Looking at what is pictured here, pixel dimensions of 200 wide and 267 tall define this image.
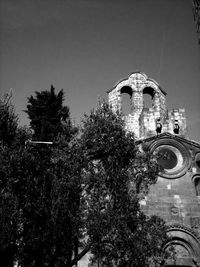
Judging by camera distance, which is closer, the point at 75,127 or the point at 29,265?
the point at 29,265

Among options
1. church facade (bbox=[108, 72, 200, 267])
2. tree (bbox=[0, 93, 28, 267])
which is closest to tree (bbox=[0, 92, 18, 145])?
tree (bbox=[0, 93, 28, 267])

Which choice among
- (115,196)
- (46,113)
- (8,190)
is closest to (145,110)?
(46,113)

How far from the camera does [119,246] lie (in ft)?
39.9

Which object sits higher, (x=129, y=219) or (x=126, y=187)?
(x=126, y=187)

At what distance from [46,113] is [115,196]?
9924 millimetres

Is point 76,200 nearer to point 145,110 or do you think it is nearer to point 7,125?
point 7,125

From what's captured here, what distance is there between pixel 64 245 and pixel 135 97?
14315 mm

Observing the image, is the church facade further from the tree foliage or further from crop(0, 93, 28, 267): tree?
crop(0, 93, 28, 267): tree

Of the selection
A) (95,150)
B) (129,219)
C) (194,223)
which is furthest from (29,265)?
(194,223)

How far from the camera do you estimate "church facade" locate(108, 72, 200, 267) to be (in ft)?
60.1

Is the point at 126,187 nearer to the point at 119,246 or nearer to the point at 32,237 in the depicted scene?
the point at 119,246

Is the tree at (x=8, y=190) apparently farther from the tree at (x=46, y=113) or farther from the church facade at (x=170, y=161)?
the church facade at (x=170, y=161)

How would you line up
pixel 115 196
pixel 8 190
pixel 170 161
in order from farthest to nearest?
pixel 170 161 → pixel 115 196 → pixel 8 190

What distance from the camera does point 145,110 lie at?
22391 mm
